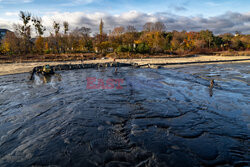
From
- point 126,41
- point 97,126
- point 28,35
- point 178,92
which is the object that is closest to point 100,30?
point 126,41

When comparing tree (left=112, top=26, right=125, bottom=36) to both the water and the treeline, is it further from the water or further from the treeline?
the water

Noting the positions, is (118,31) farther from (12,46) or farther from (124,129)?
(124,129)

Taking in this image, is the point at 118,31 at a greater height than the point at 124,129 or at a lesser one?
greater

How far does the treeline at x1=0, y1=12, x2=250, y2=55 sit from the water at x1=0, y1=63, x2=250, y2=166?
1309 inches

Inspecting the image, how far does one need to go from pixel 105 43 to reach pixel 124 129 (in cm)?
4281

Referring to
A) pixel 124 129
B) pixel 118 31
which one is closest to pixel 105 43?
pixel 118 31

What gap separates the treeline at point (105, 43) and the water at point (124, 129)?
1309 inches

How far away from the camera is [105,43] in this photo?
1825 inches

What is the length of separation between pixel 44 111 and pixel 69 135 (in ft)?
11.0

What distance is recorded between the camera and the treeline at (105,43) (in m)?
39.1

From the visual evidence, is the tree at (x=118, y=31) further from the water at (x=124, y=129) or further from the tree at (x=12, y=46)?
the water at (x=124, y=129)

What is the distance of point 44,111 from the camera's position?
8.62 m

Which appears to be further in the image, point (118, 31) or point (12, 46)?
point (118, 31)

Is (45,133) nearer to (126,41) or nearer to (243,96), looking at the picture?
(243,96)
